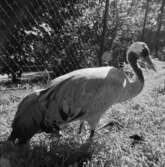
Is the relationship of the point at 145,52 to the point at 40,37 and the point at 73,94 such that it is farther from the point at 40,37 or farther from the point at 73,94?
the point at 40,37

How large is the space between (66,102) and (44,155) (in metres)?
0.60

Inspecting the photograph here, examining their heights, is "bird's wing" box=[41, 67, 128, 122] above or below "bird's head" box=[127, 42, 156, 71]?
above

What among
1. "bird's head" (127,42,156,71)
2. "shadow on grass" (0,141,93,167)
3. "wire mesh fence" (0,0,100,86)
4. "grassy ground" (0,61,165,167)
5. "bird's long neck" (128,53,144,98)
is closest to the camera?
"shadow on grass" (0,141,93,167)

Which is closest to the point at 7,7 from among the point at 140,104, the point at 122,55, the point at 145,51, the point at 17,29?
the point at 17,29

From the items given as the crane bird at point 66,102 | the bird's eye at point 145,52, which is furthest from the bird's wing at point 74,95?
the bird's eye at point 145,52

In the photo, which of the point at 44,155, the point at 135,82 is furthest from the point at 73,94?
the point at 135,82

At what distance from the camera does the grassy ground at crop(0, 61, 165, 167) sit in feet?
8.84

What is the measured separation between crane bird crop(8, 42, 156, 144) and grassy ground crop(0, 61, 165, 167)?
0.75 feet

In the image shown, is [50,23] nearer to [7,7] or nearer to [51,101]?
[7,7]

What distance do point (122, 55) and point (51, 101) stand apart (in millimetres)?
5375

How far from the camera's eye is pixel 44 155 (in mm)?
2762

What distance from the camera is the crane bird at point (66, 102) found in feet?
8.73

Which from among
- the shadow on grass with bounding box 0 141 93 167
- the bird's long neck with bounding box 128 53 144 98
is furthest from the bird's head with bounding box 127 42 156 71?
the shadow on grass with bounding box 0 141 93 167

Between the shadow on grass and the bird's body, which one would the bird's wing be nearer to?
the bird's body
